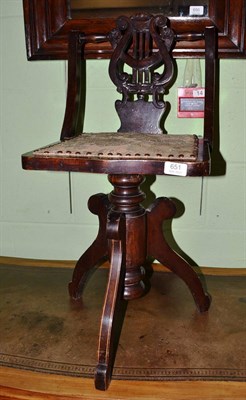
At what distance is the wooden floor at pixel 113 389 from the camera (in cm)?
100

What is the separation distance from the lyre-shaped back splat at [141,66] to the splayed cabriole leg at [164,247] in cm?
28

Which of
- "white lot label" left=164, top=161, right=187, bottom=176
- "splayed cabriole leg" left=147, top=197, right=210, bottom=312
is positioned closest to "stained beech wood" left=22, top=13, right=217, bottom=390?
"splayed cabriole leg" left=147, top=197, right=210, bottom=312

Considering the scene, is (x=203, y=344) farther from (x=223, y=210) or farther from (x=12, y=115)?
(x=12, y=115)

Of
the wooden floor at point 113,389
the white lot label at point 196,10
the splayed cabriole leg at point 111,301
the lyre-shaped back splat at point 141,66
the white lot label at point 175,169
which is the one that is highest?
the white lot label at point 196,10

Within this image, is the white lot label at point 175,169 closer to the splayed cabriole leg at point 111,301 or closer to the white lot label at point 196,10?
the splayed cabriole leg at point 111,301

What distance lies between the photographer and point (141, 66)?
53.6 inches

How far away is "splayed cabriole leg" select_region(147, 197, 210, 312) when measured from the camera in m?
1.27

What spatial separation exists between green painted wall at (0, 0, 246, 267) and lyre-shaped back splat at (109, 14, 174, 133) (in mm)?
187

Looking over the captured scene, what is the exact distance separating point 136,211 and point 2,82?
81cm

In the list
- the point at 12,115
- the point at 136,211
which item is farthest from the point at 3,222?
the point at 136,211

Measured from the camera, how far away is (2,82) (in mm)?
1625

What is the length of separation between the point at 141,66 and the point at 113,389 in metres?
0.97

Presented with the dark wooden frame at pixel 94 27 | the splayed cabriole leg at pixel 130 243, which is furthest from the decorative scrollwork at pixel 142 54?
the splayed cabriole leg at pixel 130 243

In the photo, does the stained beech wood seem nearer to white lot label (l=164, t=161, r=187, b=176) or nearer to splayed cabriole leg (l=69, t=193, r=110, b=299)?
splayed cabriole leg (l=69, t=193, r=110, b=299)
